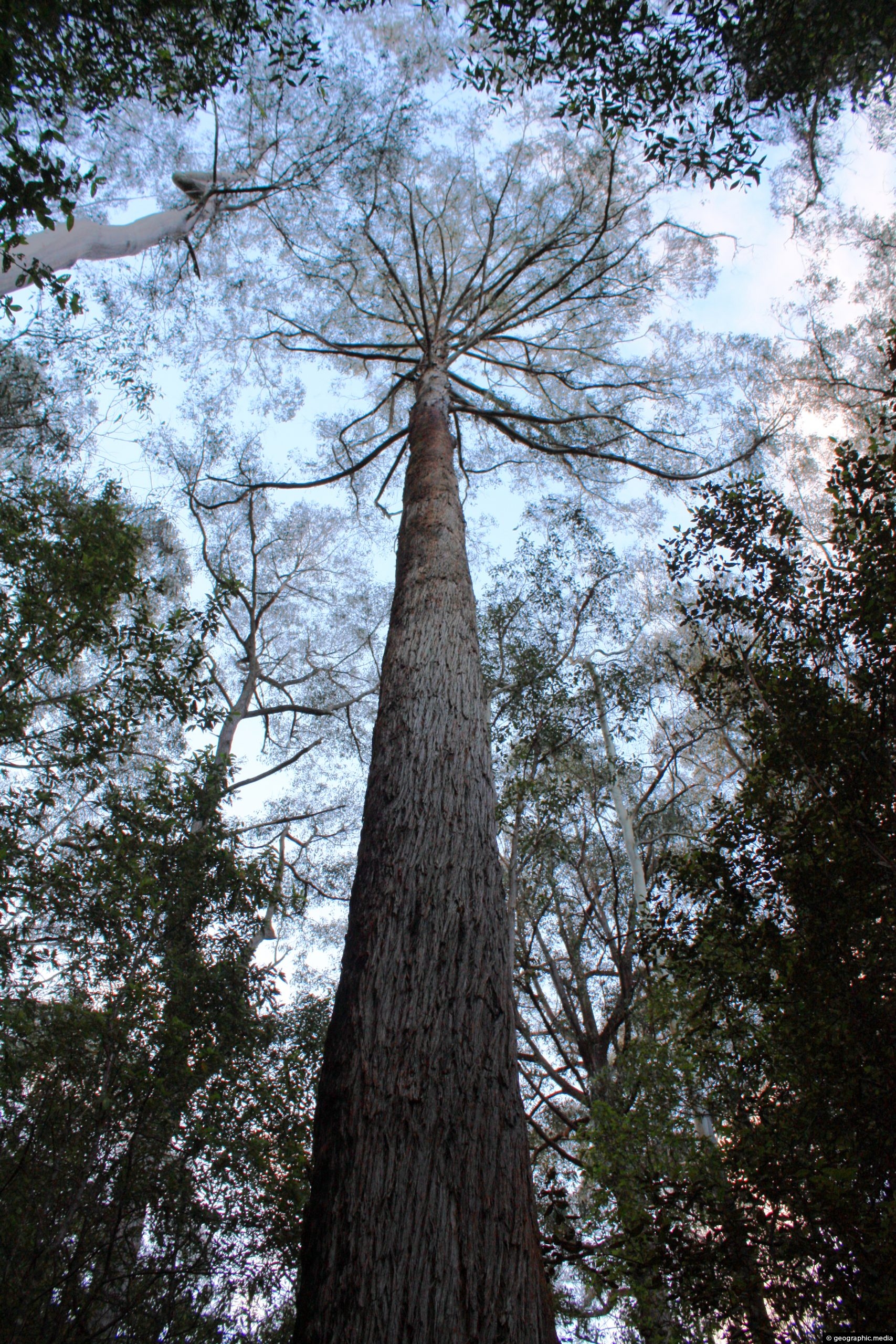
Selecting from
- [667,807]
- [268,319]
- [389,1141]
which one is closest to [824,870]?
[389,1141]

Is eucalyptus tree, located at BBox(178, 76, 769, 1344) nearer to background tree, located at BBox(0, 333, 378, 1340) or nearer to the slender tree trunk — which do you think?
the slender tree trunk

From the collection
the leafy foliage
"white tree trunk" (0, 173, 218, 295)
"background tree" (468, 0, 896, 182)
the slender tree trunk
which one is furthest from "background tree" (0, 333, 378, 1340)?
"white tree trunk" (0, 173, 218, 295)

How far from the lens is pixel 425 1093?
1216mm

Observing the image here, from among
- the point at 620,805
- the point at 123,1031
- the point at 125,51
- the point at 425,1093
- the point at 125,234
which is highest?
the point at 125,234

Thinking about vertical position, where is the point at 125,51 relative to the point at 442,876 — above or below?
above

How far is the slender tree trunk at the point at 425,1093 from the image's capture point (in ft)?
3.23

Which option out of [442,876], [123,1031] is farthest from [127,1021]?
[442,876]

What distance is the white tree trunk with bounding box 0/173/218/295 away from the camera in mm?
8305

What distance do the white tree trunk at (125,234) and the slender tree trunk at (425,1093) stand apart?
9.51 meters

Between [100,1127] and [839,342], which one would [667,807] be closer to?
[100,1127]

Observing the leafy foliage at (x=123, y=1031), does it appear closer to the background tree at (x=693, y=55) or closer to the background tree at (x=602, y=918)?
the background tree at (x=602, y=918)

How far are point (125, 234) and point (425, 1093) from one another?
11.6 meters

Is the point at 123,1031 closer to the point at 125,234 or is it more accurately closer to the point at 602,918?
the point at 602,918

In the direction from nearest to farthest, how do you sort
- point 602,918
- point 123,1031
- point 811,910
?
point 811,910 < point 123,1031 < point 602,918
